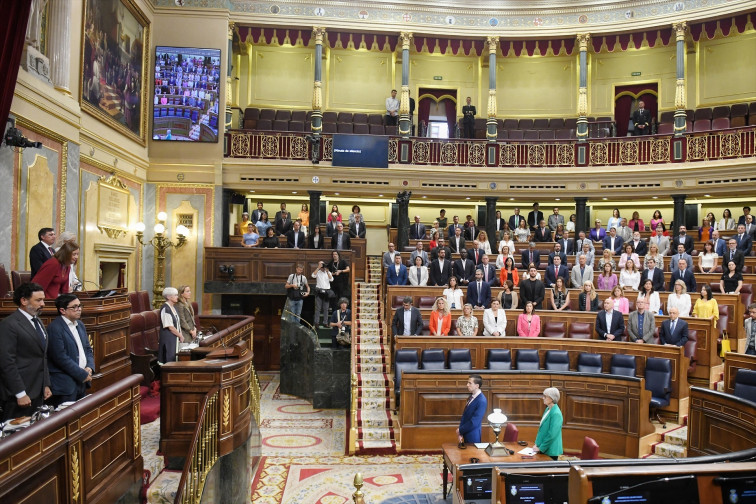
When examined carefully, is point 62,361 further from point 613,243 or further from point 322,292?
point 613,243

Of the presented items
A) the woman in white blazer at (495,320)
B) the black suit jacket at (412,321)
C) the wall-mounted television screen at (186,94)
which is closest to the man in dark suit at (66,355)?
the black suit jacket at (412,321)

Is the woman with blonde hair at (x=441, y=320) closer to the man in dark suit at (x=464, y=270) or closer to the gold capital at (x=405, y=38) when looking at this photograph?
the man in dark suit at (x=464, y=270)

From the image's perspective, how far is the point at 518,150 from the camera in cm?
1560

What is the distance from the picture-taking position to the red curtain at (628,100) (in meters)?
17.4

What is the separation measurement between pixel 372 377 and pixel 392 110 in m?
9.27

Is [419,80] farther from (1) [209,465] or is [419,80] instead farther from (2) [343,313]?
(1) [209,465]

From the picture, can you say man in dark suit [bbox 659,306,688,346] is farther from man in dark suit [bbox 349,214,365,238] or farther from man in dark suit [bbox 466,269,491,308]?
man in dark suit [bbox 349,214,365,238]

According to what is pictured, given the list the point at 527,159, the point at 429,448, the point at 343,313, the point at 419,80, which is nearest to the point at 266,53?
the point at 419,80

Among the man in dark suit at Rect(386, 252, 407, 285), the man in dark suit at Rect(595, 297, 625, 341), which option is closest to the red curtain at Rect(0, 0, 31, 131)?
the man in dark suit at Rect(386, 252, 407, 285)

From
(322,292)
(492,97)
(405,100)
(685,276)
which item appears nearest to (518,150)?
(492,97)

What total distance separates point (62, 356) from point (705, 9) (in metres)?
16.0

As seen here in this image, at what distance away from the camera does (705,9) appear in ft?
47.9

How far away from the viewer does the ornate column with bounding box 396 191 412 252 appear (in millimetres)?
14633

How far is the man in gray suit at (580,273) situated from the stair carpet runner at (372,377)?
11.5 ft
